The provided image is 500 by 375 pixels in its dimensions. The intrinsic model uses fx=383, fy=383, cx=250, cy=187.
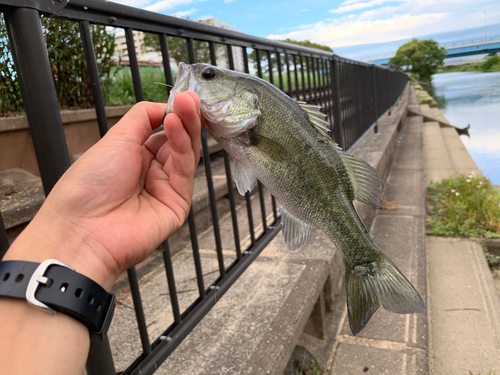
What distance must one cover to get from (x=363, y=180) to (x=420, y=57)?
64.1 m

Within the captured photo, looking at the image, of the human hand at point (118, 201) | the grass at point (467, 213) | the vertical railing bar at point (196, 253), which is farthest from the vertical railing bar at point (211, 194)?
the grass at point (467, 213)

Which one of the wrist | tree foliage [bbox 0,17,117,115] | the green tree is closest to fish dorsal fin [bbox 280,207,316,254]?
the wrist

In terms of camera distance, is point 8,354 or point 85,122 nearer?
point 8,354

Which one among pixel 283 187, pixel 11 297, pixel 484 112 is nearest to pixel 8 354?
pixel 11 297

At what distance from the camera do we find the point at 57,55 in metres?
3.40

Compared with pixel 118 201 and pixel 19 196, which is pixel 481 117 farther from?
pixel 118 201

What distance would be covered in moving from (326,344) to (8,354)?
2285mm

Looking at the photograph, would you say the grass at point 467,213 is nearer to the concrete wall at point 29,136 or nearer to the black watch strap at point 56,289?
the concrete wall at point 29,136

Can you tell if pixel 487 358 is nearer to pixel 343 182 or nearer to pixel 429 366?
pixel 429 366

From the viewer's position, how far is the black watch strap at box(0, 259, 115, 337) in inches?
35.2

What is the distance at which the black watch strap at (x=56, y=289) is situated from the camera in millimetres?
895

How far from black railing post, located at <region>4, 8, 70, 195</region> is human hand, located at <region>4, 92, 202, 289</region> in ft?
0.81

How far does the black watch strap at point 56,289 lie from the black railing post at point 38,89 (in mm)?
483

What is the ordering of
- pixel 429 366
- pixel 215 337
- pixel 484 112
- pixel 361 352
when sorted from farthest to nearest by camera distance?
pixel 484 112 → pixel 361 352 → pixel 429 366 → pixel 215 337
